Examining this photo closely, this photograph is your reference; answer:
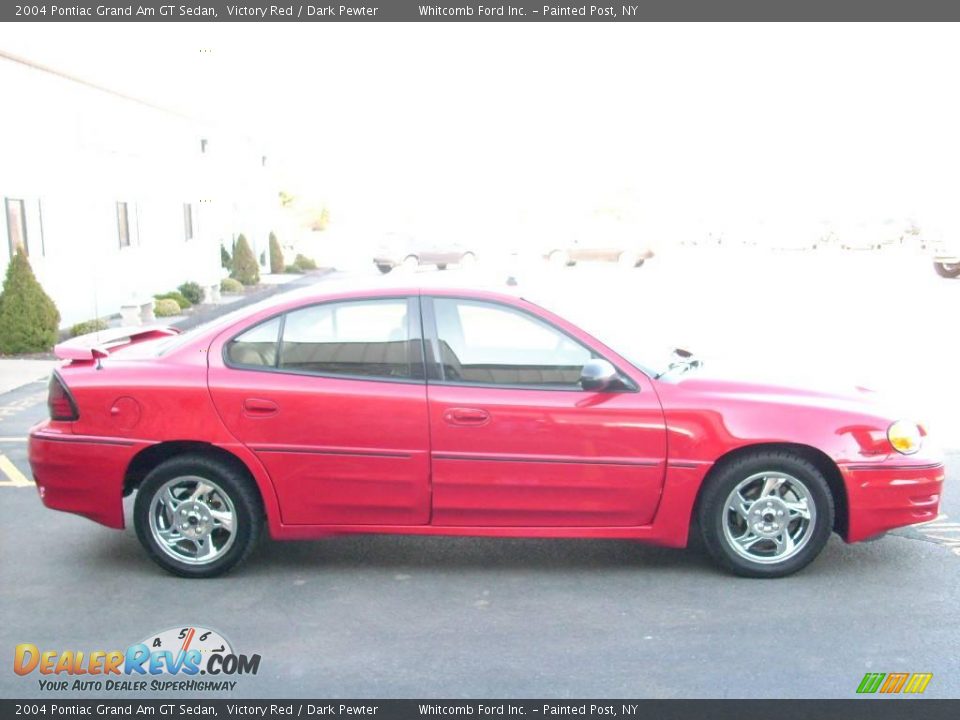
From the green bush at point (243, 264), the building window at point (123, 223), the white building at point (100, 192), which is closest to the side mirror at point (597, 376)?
the white building at point (100, 192)

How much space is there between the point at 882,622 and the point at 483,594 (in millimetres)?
1876

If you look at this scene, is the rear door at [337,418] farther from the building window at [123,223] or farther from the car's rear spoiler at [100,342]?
the building window at [123,223]

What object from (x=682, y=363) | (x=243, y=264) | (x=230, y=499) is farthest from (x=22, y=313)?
(x=243, y=264)

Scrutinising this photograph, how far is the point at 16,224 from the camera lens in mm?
14859

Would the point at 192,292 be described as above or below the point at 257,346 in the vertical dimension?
below

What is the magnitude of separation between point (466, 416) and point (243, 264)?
24.1 m

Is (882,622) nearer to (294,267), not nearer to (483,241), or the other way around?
A: (294,267)

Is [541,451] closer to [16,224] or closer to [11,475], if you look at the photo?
[11,475]

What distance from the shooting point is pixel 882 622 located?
458 cm

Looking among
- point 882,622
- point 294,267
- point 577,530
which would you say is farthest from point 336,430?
point 294,267

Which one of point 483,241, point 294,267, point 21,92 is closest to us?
point 21,92

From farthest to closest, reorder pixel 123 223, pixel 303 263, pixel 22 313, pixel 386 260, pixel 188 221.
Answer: pixel 386 260 < pixel 303 263 < pixel 188 221 < pixel 123 223 < pixel 22 313

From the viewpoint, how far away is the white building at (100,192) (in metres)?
14.9
